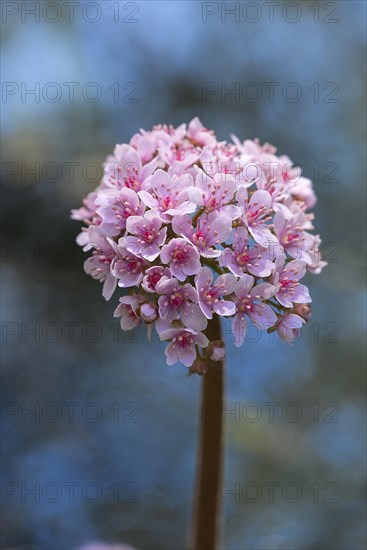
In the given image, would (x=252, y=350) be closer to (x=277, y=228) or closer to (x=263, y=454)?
(x=263, y=454)

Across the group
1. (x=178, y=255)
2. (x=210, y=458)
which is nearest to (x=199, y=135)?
(x=178, y=255)

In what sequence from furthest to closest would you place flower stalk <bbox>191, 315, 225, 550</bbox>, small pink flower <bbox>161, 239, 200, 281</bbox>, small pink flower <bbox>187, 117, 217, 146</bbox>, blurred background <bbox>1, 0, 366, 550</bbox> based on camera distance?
blurred background <bbox>1, 0, 366, 550</bbox> < small pink flower <bbox>187, 117, 217, 146</bbox> < flower stalk <bbox>191, 315, 225, 550</bbox> < small pink flower <bbox>161, 239, 200, 281</bbox>

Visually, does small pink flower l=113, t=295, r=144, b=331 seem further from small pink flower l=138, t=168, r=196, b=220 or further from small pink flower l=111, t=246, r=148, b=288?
small pink flower l=138, t=168, r=196, b=220

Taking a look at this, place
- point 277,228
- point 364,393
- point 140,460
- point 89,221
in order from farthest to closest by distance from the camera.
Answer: point 140,460, point 364,393, point 89,221, point 277,228

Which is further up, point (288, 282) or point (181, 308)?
point (288, 282)

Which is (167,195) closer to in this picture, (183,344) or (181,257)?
(181,257)

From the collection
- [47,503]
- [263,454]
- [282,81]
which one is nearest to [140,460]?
[47,503]

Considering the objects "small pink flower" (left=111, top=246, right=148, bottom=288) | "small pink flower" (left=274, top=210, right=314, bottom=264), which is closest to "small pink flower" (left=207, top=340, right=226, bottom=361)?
"small pink flower" (left=111, top=246, right=148, bottom=288)
